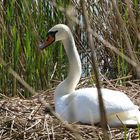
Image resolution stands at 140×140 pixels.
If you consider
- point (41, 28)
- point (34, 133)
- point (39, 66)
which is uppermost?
point (41, 28)

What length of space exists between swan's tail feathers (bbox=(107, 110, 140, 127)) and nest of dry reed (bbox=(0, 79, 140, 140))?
0.05 m

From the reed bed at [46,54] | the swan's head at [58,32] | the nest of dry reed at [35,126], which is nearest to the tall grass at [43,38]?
the reed bed at [46,54]

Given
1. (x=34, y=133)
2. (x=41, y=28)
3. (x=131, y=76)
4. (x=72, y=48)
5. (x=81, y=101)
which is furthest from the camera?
(x=41, y=28)

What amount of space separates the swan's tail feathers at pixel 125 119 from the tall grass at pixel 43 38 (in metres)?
1.06

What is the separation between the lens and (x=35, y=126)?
329cm

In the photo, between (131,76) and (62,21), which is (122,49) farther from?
(62,21)

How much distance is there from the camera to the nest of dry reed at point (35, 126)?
3116 mm

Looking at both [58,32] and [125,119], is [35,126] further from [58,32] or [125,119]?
[58,32]

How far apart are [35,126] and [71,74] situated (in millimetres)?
738

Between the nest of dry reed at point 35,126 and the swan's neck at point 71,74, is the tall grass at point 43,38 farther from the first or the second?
the nest of dry reed at point 35,126

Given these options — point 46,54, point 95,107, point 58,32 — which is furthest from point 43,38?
point 95,107

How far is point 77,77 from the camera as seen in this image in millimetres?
3912

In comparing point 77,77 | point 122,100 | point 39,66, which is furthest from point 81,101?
point 39,66

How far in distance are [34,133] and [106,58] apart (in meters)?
1.86
